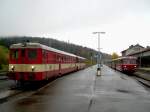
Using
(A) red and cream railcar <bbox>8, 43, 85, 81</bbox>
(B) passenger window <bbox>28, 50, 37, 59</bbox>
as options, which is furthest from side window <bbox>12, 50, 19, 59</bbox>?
(B) passenger window <bbox>28, 50, 37, 59</bbox>

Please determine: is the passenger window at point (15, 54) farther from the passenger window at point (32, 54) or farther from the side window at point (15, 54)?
the passenger window at point (32, 54)

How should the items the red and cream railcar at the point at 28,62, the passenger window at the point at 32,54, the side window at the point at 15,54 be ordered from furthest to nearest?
the side window at the point at 15,54 < the passenger window at the point at 32,54 < the red and cream railcar at the point at 28,62

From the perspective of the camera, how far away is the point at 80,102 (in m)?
13.1

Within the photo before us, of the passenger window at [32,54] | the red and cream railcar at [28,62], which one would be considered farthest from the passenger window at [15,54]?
the passenger window at [32,54]

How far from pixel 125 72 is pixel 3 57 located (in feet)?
111

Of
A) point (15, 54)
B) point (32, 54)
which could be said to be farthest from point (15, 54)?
point (32, 54)

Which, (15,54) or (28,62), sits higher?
(15,54)

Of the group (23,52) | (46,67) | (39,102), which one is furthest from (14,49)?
(39,102)

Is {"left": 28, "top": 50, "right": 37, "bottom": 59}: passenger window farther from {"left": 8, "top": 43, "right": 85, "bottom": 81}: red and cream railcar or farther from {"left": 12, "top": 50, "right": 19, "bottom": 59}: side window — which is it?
{"left": 12, "top": 50, "right": 19, "bottom": 59}: side window

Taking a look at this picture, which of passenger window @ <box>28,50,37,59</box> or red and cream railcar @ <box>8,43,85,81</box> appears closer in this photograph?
red and cream railcar @ <box>8,43,85,81</box>

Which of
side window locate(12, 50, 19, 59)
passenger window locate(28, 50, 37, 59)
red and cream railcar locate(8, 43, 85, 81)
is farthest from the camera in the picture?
side window locate(12, 50, 19, 59)

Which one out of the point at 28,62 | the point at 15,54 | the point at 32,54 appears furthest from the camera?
the point at 15,54

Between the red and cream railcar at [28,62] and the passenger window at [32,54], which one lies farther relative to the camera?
the passenger window at [32,54]

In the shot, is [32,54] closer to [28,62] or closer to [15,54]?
[28,62]
